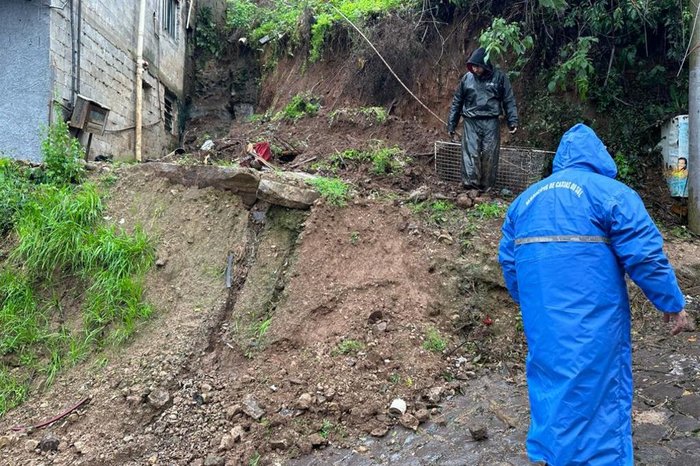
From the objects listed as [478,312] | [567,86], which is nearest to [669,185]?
[567,86]

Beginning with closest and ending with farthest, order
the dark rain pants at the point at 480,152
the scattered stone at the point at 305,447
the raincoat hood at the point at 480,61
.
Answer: the scattered stone at the point at 305,447
the raincoat hood at the point at 480,61
the dark rain pants at the point at 480,152

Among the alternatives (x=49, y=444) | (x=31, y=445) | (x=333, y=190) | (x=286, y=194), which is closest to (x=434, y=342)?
(x=333, y=190)

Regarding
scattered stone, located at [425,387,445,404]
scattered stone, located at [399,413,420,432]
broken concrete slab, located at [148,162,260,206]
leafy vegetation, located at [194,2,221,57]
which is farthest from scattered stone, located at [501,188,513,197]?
leafy vegetation, located at [194,2,221,57]

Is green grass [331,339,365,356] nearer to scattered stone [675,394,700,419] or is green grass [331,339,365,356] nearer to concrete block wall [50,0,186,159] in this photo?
scattered stone [675,394,700,419]

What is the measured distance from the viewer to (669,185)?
253 inches

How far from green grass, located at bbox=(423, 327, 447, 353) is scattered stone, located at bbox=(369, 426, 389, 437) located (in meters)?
0.87

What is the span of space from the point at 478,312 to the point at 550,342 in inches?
89.4

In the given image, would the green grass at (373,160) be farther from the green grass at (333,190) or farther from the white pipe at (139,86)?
the white pipe at (139,86)

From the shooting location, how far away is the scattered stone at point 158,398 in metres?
3.95

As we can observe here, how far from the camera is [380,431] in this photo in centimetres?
361

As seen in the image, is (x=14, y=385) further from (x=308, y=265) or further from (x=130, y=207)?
(x=308, y=265)

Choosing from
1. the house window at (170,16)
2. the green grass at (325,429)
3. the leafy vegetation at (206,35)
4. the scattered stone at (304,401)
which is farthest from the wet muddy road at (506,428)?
the leafy vegetation at (206,35)

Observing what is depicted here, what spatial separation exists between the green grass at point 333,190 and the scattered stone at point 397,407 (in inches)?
87.6

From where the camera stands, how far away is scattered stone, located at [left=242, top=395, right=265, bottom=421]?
377cm
